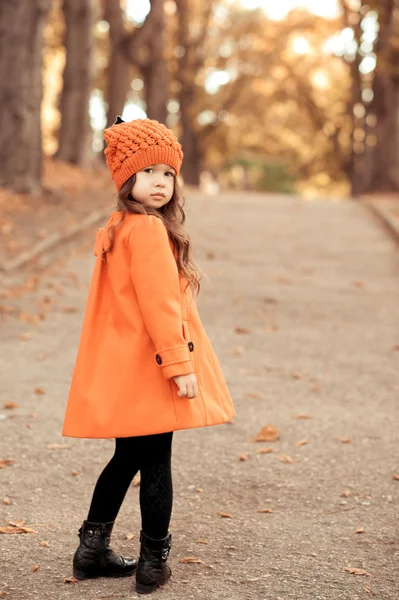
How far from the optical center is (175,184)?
3766 mm

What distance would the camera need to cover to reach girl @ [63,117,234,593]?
3480 mm

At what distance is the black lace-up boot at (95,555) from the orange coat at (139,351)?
0.47 metres

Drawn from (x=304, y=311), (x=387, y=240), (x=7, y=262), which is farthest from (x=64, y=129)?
(x=304, y=311)

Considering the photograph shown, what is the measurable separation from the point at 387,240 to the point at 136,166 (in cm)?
1116

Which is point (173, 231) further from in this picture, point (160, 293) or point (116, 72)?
point (116, 72)

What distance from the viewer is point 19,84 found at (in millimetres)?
14734

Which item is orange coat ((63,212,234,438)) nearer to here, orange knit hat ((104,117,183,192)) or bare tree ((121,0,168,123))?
orange knit hat ((104,117,183,192))

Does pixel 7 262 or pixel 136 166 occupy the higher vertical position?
pixel 136 166

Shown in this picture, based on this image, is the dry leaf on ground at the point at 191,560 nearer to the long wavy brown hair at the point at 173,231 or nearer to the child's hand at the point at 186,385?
the child's hand at the point at 186,385

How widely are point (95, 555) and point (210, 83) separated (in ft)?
111

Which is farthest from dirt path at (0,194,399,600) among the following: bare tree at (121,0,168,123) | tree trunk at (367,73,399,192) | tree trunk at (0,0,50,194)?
bare tree at (121,0,168,123)

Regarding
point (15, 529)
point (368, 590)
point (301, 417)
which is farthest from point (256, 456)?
point (368, 590)

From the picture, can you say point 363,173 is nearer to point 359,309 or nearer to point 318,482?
point 359,309

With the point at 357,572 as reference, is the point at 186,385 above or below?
above
